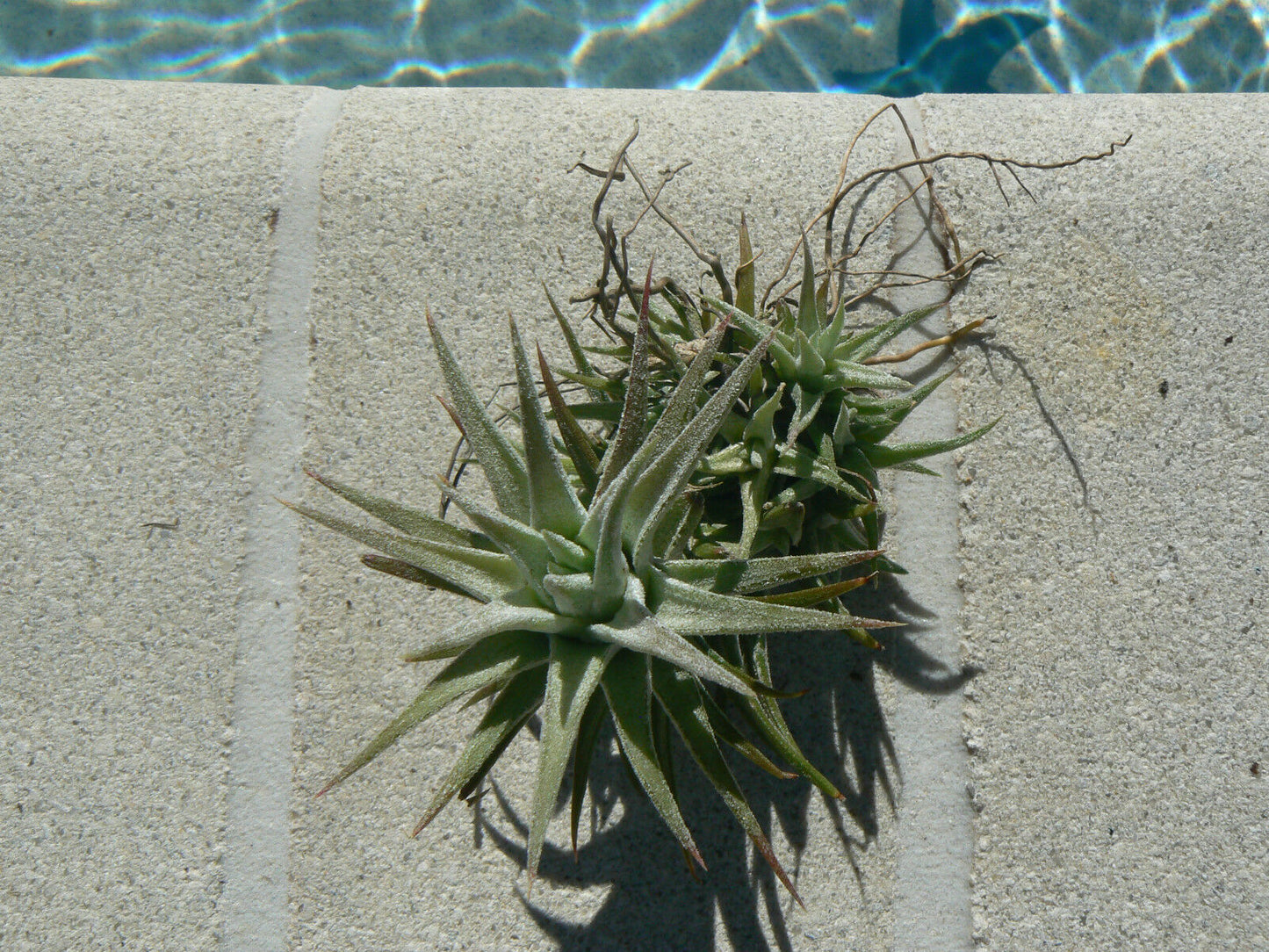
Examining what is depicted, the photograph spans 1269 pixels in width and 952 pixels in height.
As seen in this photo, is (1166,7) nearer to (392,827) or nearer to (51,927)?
(392,827)

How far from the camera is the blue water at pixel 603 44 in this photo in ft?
7.35

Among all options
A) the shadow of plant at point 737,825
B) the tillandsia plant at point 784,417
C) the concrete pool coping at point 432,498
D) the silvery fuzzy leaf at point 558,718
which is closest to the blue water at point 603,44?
the concrete pool coping at point 432,498

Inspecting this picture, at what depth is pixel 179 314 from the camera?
51.4 inches

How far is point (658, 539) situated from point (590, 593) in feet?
0.48

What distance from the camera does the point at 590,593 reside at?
708mm

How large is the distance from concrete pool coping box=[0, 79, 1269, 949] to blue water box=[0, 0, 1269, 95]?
40.7 inches

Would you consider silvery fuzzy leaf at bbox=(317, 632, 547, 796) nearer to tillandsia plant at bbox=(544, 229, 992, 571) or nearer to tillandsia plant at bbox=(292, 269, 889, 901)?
tillandsia plant at bbox=(292, 269, 889, 901)

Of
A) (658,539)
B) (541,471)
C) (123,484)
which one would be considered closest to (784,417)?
(658,539)

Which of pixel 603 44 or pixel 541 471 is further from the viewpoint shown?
pixel 603 44

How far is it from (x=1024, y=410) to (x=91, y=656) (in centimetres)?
137

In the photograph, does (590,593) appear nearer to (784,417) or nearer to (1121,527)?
(784,417)

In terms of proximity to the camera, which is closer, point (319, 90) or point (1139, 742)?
point (1139, 742)

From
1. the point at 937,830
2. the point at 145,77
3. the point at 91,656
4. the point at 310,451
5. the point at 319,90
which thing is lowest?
the point at 937,830

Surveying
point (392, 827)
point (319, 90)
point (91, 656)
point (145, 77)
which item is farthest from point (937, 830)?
point (145, 77)
